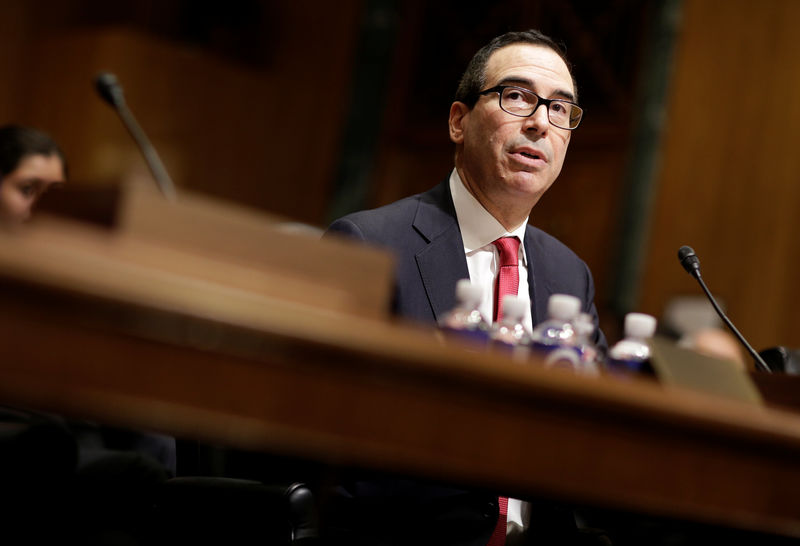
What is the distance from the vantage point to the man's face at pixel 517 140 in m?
2.05

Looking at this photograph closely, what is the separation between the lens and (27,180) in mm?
2988

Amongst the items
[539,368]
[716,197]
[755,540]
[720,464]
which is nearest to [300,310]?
[539,368]

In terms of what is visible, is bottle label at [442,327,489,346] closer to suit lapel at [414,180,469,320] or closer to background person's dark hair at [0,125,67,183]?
suit lapel at [414,180,469,320]

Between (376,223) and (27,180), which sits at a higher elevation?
(27,180)

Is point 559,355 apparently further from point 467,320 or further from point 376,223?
point 376,223

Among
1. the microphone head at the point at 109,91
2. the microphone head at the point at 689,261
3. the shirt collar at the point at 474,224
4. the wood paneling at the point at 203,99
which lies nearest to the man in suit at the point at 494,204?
the shirt collar at the point at 474,224

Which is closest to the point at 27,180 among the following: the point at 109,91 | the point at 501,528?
the point at 109,91

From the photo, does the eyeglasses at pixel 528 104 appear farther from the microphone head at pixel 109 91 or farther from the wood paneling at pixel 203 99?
the wood paneling at pixel 203 99

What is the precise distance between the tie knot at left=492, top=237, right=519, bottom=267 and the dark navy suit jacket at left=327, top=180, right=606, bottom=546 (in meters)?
0.09

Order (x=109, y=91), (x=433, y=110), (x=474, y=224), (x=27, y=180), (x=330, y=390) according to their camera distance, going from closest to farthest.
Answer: (x=330, y=390), (x=474, y=224), (x=109, y=91), (x=27, y=180), (x=433, y=110)

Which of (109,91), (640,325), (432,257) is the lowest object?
(640,325)

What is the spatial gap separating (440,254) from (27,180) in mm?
1669

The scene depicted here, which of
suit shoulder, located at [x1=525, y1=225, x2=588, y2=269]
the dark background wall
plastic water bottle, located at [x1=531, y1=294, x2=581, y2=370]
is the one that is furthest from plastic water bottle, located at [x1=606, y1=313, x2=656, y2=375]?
the dark background wall

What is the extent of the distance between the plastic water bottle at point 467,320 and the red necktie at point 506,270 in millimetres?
494
